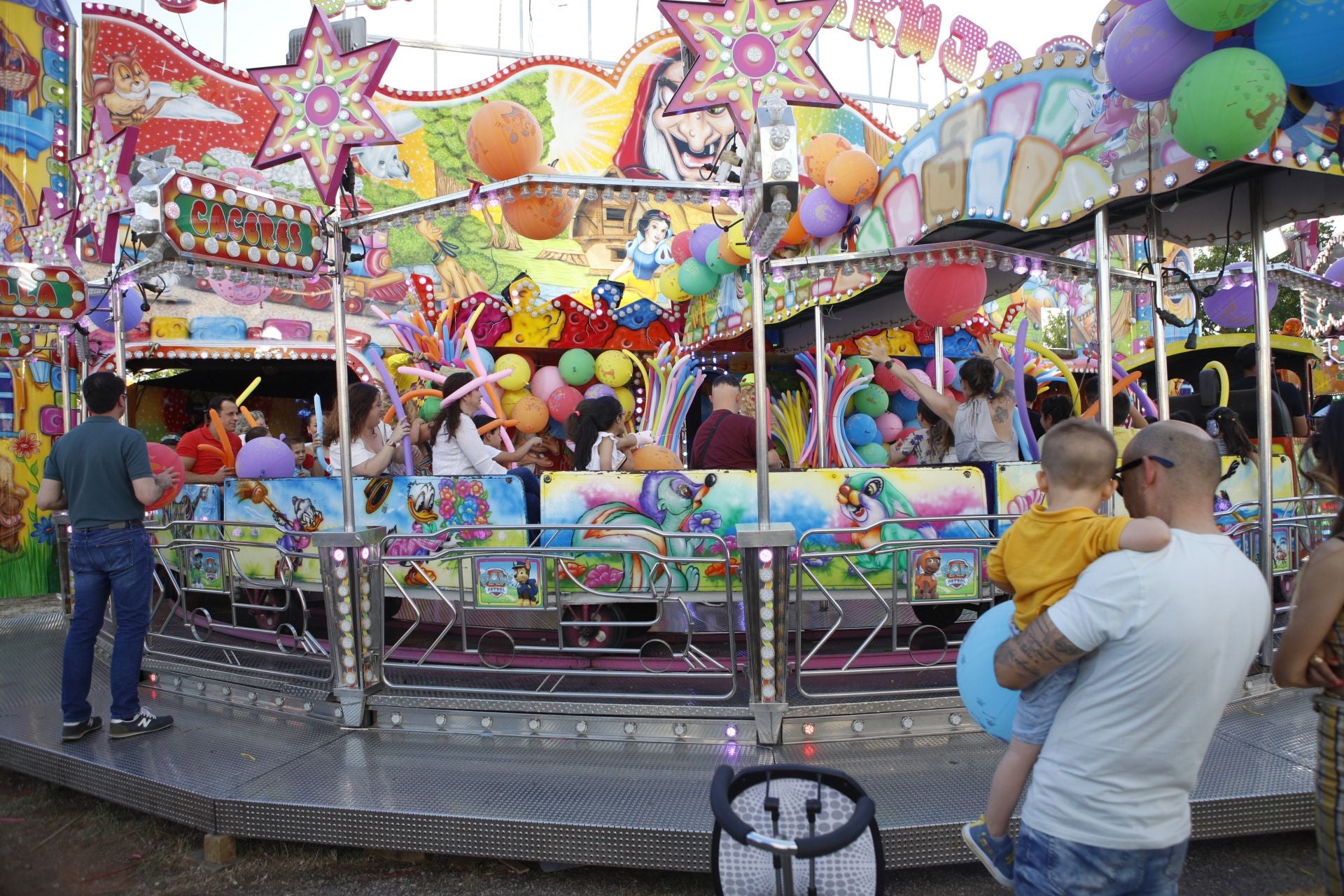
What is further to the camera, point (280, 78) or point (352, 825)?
point (280, 78)

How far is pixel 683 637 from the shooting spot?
16.5 feet

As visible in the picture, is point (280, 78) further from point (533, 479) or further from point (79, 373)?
point (79, 373)

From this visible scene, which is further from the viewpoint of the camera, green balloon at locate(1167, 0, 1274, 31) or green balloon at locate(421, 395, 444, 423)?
green balloon at locate(421, 395, 444, 423)

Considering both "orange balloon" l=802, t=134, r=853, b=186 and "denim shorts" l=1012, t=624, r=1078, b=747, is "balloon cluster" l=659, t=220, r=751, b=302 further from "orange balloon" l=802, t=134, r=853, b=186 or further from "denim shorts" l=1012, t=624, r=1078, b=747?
"denim shorts" l=1012, t=624, r=1078, b=747

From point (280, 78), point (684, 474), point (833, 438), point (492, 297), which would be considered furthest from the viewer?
point (492, 297)

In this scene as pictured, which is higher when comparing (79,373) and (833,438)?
(79,373)

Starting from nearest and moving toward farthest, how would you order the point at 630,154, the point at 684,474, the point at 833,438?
the point at 684,474, the point at 833,438, the point at 630,154

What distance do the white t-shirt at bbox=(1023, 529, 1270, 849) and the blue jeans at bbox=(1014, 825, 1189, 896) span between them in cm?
2

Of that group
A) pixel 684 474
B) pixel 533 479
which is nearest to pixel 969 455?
pixel 684 474

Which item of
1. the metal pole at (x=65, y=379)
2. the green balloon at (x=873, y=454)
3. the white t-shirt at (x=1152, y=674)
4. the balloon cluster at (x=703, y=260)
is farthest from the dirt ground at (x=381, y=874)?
the green balloon at (x=873, y=454)

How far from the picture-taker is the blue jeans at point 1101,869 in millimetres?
1571

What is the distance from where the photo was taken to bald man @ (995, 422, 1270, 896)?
5.07 feet

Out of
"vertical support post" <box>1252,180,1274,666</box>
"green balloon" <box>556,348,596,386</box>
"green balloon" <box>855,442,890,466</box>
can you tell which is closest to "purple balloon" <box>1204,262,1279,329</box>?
"green balloon" <box>855,442,890,466</box>

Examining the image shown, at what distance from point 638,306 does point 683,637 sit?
20.6ft
